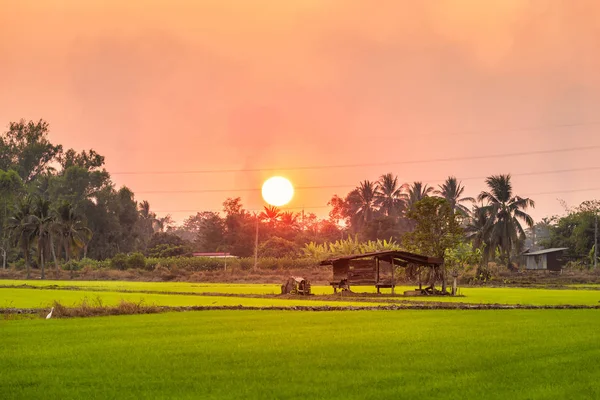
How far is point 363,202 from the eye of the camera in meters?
132

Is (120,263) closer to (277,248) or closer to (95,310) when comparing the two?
(277,248)

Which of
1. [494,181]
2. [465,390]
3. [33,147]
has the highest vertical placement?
[33,147]

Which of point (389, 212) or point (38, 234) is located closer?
point (38, 234)

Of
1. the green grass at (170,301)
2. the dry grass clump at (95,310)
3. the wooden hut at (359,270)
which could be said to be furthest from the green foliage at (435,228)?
the dry grass clump at (95,310)

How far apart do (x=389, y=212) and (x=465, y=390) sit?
122 m

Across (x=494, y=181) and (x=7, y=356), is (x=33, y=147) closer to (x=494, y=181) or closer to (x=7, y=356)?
(x=494, y=181)

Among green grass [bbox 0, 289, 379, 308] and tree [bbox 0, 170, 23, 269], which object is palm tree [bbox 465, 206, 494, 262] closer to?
green grass [bbox 0, 289, 379, 308]

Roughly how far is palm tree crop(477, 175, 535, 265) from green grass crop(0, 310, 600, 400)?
71.0 meters

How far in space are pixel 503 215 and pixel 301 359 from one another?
84587 mm

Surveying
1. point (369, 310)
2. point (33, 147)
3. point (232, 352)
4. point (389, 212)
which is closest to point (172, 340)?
point (232, 352)

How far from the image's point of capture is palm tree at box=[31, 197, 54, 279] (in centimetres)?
9119

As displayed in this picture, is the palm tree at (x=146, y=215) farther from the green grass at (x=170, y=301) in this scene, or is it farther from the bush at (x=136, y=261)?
the green grass at (x=170, y=301)

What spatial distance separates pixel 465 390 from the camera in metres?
10.7

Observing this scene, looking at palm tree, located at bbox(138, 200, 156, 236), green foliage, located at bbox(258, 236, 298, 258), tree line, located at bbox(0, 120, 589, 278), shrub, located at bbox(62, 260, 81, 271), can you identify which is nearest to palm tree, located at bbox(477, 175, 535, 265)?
tree line, located at bbox(0, 120, 589, 278)
